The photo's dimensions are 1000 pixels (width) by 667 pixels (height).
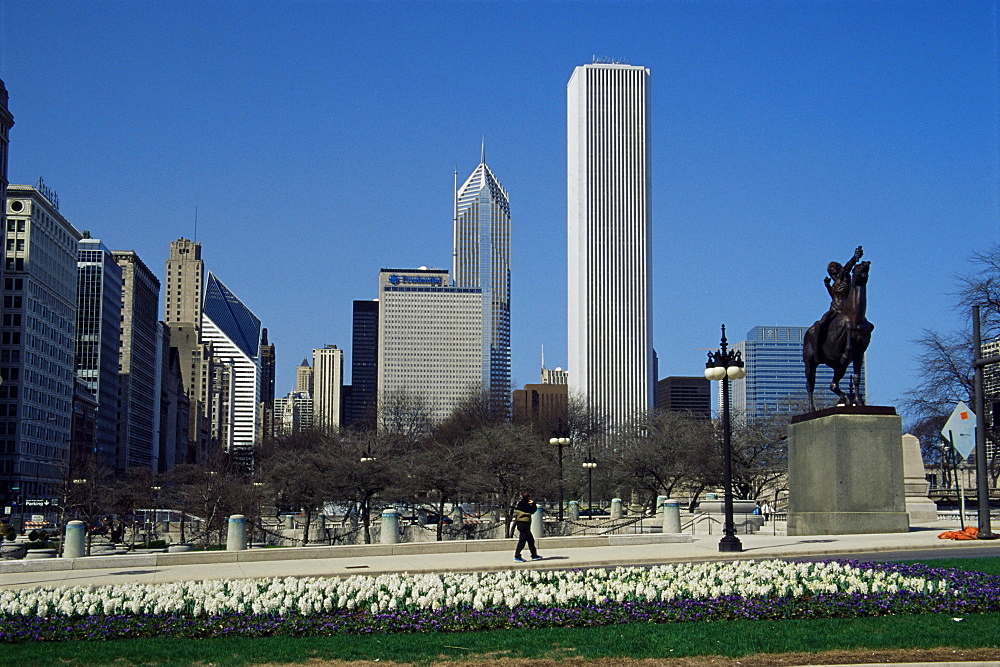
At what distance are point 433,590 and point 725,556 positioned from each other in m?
12.1

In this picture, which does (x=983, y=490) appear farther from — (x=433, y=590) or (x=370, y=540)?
(x=370, y=540)

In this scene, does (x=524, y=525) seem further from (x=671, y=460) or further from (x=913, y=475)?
(x=671, y=460)

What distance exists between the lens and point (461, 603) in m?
16.0

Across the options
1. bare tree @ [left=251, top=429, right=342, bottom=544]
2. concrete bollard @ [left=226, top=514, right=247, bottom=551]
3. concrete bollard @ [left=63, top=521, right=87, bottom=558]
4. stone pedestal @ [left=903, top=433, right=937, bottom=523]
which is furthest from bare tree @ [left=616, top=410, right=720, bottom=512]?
concrete bollard @ [left=63, top=521, right=87, bottom=558]

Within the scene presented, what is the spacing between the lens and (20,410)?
138750 millimetres

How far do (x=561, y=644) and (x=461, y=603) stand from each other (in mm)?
2827

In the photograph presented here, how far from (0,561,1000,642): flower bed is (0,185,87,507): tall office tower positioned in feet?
405

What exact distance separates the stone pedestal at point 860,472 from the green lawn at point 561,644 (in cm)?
1826

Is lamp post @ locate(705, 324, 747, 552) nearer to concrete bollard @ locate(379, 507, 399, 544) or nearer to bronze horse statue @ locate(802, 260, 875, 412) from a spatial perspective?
bronze horse statue @ locate(802, 260, 875, 412)

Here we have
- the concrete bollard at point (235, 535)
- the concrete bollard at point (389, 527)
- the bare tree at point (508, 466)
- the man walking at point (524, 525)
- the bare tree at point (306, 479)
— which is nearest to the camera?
the man walking at point (524, 525)

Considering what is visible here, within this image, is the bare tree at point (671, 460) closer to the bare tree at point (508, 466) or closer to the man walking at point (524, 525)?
the bare tree at point (508, 466)

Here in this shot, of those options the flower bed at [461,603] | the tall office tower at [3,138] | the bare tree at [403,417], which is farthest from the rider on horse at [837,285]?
the tall office tower at [3,138]

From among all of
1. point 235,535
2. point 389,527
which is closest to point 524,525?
point 389,527

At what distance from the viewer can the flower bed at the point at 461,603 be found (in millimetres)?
14773
